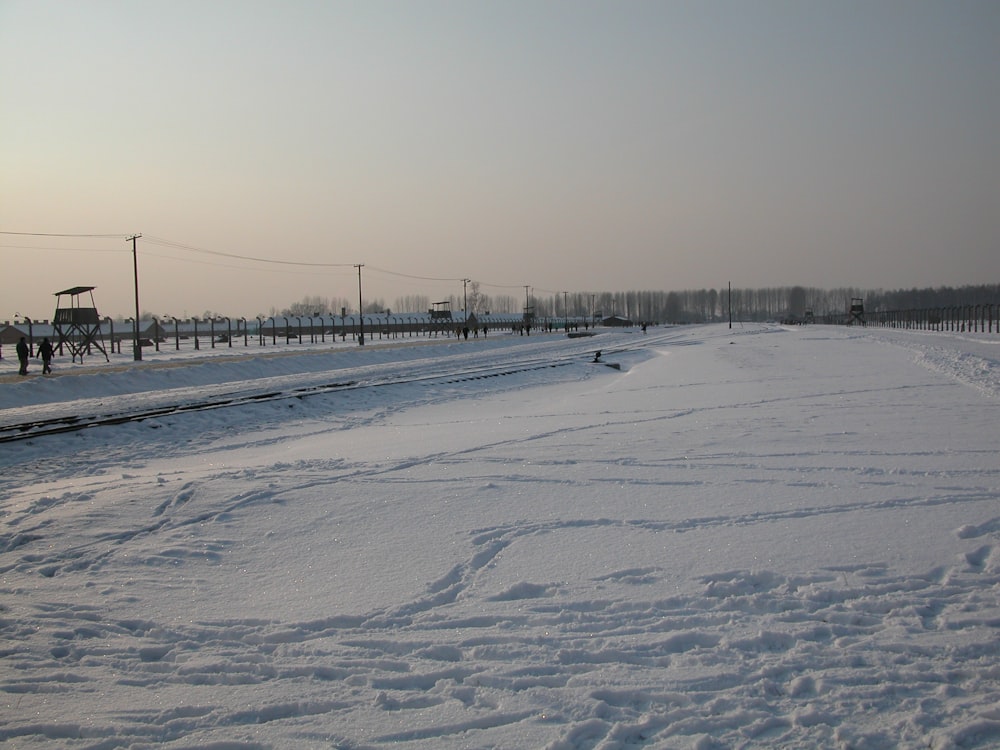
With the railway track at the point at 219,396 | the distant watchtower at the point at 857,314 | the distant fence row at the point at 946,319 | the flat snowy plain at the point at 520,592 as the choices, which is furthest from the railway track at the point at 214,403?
the distant watchtower at the point at 857,314

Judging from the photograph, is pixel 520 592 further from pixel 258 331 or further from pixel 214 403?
pixel 258 331

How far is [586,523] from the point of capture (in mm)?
7391

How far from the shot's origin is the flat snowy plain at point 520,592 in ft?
13.1

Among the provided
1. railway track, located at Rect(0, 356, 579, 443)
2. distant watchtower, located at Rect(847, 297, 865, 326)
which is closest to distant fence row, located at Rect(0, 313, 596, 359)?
railway track, located at Rect(0, 356, 579, 443)

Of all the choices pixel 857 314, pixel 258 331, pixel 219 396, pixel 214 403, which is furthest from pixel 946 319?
pixel 258 331

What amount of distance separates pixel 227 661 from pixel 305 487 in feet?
15.6

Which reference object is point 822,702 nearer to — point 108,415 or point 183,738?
point 183,738

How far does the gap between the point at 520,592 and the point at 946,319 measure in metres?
78.2

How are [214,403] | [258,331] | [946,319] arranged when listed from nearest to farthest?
1. [214,403]
2. [946,319]
3. [258,331]

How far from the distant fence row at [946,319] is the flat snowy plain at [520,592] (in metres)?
43.8

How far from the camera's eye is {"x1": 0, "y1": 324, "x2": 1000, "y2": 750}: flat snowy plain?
400 cm

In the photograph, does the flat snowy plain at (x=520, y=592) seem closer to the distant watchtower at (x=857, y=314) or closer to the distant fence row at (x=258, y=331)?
the distant fence row at (x=258, y=331)

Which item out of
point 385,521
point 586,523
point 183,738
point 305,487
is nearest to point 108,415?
point 305,487

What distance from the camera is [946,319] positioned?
70188 millimetres
